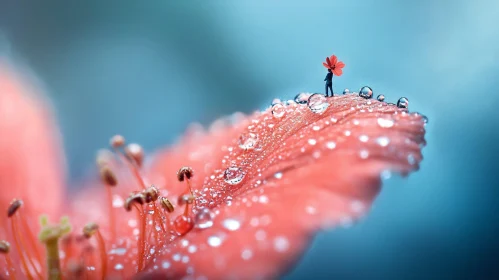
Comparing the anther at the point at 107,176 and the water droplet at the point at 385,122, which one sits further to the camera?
the anther at the point at 107,176

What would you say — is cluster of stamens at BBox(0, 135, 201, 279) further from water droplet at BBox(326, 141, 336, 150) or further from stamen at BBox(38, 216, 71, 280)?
water droplet at BBox(326, 141, 336, 150)

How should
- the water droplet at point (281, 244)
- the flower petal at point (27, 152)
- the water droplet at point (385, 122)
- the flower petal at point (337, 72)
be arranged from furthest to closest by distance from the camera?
the flower petal at point (27, 152) < the flower petal at point (337, 72) < the water droplet at point (385, 122) < the water droplet at point (281, 244)

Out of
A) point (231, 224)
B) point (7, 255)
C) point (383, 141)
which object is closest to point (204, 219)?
point (231, 224)

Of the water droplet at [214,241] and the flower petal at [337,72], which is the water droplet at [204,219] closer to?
the water droplet at [214,241]

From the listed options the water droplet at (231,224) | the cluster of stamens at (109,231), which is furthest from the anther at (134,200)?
the water droplet at (231,224)

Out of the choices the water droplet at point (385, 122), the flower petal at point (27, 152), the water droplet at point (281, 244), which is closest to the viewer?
the water droplet at point (281, 244)

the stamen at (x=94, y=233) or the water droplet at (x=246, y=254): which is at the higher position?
the stamen at (x=94, y=233)

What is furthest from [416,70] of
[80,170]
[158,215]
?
[80,170]
